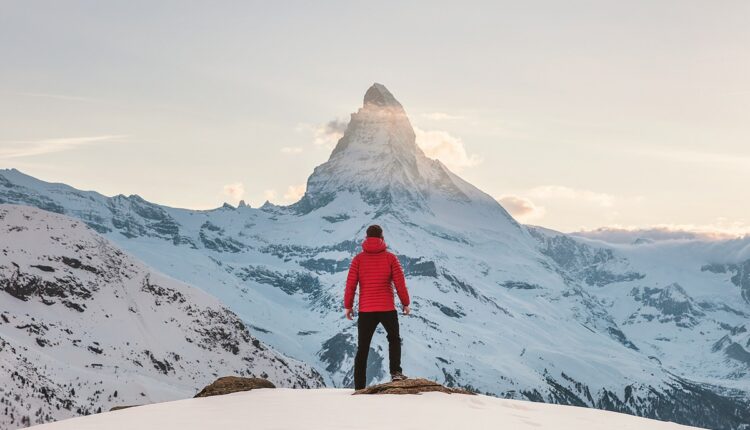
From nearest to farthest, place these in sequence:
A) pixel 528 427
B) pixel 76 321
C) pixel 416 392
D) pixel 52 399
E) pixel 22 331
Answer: pixel 528 427, pixel 416 392, pixel 52 399, pixel 22 331, pixel 76 321

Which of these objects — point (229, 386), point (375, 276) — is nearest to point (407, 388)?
point (375, 276)

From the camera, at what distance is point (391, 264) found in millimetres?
21172

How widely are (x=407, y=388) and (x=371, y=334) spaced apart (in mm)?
1667

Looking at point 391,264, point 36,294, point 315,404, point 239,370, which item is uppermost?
point 391,264

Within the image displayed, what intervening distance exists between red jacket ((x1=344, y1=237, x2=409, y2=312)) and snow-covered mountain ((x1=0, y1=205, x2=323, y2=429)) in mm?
100963

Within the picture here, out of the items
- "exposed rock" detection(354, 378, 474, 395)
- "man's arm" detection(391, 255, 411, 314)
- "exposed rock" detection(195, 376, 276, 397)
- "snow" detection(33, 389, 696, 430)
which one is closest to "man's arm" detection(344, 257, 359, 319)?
"man's arm" detection(391, 255, 411, 314)

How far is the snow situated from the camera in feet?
51.0

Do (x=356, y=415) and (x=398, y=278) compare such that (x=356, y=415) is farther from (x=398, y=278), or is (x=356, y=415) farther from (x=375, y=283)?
(x=398, y=278)

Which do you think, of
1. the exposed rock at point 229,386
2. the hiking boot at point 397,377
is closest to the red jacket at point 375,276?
the hiking boot at point 397,377

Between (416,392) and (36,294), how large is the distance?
175 m

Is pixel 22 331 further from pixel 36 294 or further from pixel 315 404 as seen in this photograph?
pixel 315 404

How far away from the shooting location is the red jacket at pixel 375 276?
68.8ft

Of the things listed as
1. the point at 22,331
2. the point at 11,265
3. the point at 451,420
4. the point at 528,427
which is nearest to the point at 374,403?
the point at 451,420

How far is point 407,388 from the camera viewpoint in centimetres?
2066
